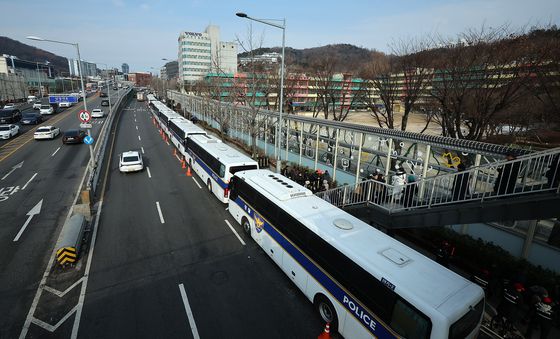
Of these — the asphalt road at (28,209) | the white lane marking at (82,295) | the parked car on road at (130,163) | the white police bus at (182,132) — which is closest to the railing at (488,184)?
the white lane marking at (82,295)

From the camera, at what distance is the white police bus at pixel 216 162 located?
16047mm

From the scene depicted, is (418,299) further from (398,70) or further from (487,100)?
(398,70)

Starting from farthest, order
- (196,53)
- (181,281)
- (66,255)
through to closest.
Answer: (196,53) → (66,255) → (181,281)

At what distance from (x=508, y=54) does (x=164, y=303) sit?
64.9ft

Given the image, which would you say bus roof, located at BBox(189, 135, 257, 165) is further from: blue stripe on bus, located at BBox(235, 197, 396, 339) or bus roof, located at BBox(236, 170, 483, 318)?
bus roof, located at BBox(236, 170, 483, 318)

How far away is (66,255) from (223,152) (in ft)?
33.1

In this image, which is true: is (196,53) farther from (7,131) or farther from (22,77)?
(7,131)

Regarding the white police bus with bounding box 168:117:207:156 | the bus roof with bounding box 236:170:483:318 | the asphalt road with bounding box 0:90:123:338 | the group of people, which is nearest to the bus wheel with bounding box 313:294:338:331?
the bus roof with bounding box 236:170:483:318

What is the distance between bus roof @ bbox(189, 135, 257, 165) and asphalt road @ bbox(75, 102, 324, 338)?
287 centimetres

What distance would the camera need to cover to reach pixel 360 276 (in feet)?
23.0

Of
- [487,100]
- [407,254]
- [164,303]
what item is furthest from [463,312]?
[487,100]

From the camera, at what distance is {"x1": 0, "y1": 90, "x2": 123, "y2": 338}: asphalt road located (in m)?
9.20

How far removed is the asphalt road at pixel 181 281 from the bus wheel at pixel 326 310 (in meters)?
0.31

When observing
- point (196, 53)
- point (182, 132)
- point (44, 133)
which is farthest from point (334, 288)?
point (196, 53)
